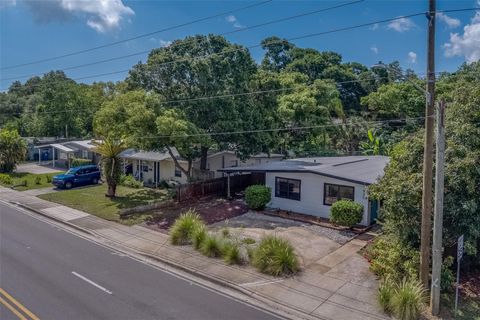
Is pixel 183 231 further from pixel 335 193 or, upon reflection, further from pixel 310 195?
pixel 335 193

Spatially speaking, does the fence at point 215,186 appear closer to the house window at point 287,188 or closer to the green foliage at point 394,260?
the house window at point 287,188

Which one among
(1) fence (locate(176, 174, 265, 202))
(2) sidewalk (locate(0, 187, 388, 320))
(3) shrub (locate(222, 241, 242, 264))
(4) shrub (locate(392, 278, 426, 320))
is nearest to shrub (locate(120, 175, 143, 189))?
(1) fence (locate(176, 174, 265, 202))

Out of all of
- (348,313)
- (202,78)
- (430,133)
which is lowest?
(348,313)

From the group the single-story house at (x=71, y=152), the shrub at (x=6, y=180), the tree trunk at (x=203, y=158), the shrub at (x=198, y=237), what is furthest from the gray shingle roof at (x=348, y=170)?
the single-story house at (x=71, y=152)

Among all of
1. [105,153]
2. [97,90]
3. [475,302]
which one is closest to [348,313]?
[475,302]

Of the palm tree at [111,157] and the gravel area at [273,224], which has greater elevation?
the palm tree at [111,157]

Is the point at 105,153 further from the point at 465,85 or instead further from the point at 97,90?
the point at 97,90
